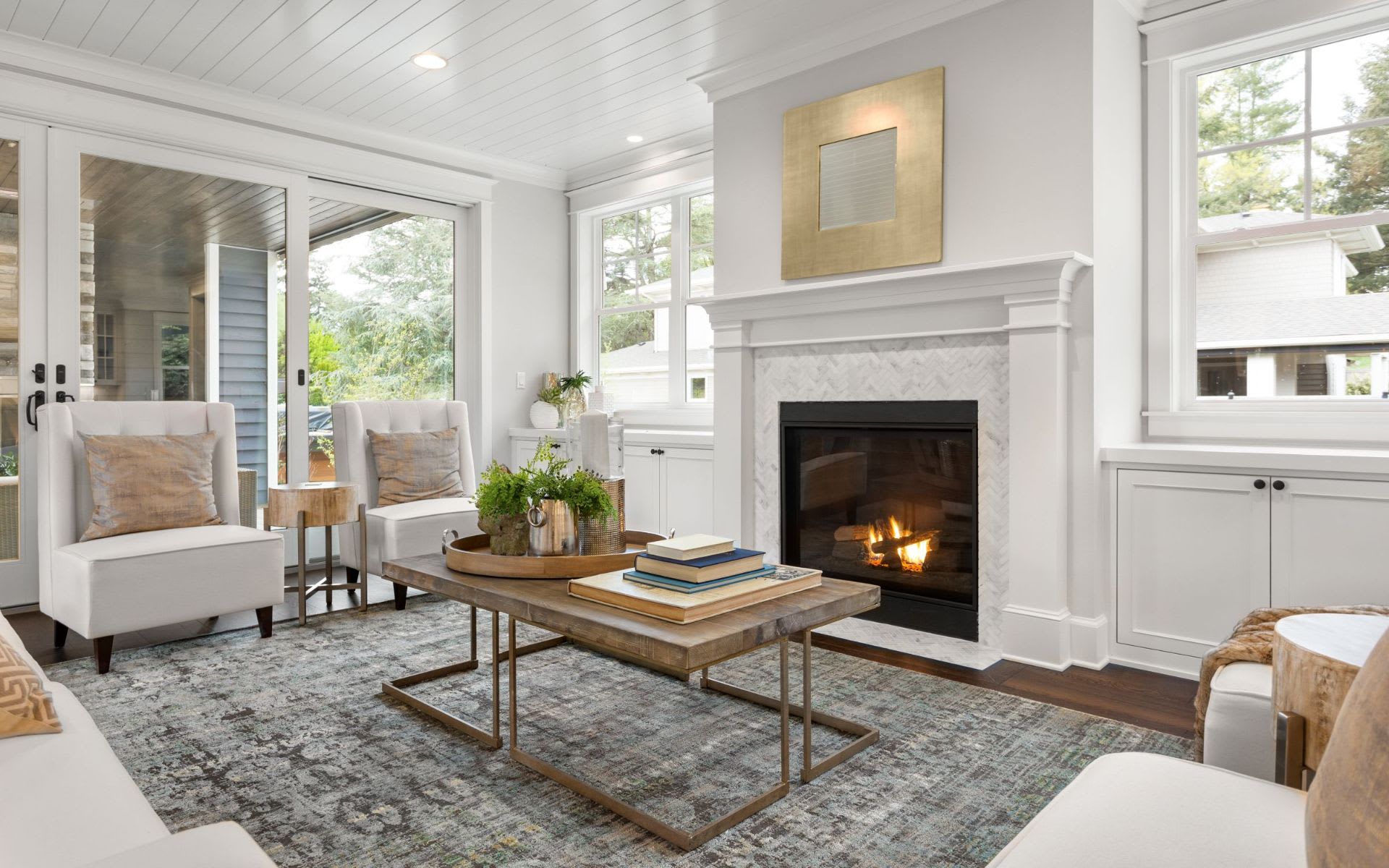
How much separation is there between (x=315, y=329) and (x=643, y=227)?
2.09m

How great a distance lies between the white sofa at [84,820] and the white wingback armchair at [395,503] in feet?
7.77

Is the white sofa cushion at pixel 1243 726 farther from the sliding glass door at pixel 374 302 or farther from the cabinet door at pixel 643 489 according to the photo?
the sliding glass door at pixel 374 302

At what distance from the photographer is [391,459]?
4.08m

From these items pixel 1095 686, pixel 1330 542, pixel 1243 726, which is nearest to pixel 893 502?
pixel 1095 686

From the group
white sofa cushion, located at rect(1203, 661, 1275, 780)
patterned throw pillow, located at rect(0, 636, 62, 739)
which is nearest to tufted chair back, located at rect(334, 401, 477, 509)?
patterned throw pillow, located at rect(0, 636, 62, 739)

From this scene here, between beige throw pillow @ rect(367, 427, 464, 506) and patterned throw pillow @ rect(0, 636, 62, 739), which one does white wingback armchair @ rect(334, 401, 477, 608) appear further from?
patterned throw pillow @ rect(0, 636, 62, 739)

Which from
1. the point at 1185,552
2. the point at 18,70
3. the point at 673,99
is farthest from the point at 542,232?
the point at 1185,552

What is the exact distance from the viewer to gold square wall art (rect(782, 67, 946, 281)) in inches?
128

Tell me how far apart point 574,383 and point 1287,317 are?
3.74m

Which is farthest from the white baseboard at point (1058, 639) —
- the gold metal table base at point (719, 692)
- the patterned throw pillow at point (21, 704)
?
the patterned throw pillow at point (21, 704)

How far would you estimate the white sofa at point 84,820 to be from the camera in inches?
35.5

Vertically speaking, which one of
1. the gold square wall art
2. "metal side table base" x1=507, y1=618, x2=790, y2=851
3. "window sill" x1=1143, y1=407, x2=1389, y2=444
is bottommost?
"metal side table base" x1=507, y1=618, x2=790, y2=851

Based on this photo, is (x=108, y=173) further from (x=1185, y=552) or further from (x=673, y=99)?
(x=1185, y=552)

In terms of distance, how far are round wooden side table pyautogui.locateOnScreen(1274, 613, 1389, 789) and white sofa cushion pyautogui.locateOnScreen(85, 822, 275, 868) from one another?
4.65ft
